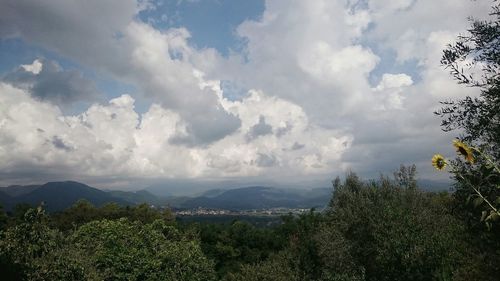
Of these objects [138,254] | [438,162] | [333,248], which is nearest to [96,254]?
[138,254]

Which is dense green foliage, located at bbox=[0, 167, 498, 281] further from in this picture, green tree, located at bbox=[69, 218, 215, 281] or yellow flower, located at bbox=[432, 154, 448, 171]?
yellow flower, located at bbox=[432, 154, 448, 171]

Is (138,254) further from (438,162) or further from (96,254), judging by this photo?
(438,162)

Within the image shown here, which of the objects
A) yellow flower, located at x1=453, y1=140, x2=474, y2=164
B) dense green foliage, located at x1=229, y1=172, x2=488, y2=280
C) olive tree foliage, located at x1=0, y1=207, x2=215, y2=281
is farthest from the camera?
olive tree foliage, located at x1=0, y1=207, x2=215, y2=281

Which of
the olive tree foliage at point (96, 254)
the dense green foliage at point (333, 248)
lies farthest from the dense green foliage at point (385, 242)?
the olive tree foliage at point (96, 254)

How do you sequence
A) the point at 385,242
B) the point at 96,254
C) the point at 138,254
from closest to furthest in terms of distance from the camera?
the point at 385,242
the point at 96,254
the point at 138,254

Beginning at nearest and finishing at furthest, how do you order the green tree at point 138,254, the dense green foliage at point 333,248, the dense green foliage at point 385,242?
the dense green foliage at point 385,242
the dense green foliage at point 333,248
the green tree at point 138,254

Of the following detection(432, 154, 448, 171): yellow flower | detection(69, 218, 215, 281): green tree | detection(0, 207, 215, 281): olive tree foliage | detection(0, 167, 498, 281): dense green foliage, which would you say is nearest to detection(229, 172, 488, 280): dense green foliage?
detection(0, 167, 498, 281): dense green foliage

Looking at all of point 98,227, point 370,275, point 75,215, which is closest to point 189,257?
point 98,227

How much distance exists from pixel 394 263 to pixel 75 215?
7247 centimetres

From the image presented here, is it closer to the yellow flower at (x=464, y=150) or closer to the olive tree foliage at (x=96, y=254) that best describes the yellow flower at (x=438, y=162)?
the yellow flower at (x=464, y=150)

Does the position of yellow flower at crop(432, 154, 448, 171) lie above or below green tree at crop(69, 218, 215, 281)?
above

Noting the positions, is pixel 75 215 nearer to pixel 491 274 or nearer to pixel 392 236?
pixel 392 236

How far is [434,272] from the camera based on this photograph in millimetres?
25219

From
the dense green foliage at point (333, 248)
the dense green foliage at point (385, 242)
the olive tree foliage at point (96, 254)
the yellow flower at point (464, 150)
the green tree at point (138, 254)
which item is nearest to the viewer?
the yellow flower at point (464, 150)
